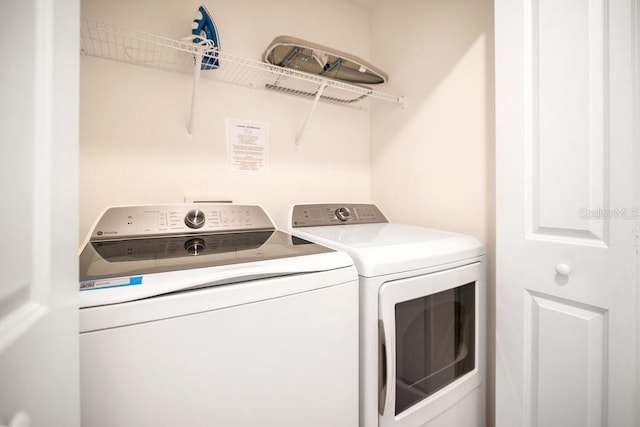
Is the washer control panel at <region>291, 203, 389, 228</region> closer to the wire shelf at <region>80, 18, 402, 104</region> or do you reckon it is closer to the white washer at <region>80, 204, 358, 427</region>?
the white washer at <region>80, 204, 358, 427</region>

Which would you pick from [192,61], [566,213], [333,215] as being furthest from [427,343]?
[192,61]

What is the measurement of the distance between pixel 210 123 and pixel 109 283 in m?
1.09

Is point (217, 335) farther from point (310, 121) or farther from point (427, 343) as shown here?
point (310, 121)

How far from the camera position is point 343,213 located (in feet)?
5.31

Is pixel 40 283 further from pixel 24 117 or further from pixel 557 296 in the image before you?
pixel 557 296

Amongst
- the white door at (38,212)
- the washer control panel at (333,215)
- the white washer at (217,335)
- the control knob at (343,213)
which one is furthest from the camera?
the control knob at (343,213)

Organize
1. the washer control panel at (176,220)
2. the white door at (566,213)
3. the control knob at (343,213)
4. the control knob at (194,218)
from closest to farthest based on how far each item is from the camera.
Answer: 1. the white door at (566,213)
2. the washer control panel at (176,220)
3. the control knob at (194,218)
4. the control knob at (343,213)

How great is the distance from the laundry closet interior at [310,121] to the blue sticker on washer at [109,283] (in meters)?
Answer: 0.84

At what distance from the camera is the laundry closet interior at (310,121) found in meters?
1.26

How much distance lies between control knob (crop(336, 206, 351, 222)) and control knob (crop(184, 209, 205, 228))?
0.74m

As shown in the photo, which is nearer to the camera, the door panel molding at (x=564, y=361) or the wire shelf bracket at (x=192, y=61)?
the door panel molding at (x=564, y=361)

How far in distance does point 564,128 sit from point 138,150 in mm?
1750

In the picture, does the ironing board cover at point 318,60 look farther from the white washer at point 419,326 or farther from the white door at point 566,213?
the white washer at point 419,326

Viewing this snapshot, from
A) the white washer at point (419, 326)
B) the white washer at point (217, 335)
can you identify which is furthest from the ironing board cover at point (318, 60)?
the white washer at point (217, 335)
